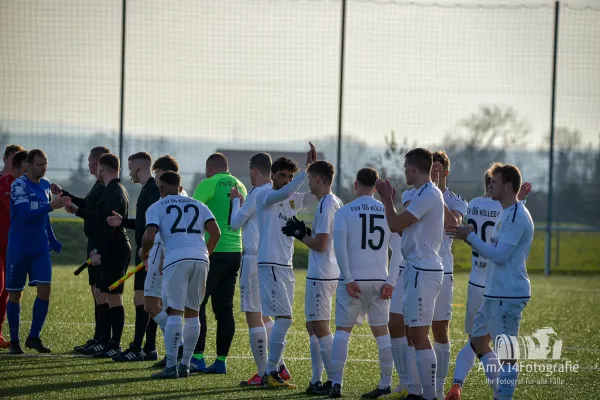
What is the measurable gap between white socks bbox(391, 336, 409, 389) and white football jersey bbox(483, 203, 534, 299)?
1421mm

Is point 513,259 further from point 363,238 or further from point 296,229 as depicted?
point 296,229

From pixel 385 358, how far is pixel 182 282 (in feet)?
6.71

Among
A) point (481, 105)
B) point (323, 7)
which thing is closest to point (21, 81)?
point (323, 7)

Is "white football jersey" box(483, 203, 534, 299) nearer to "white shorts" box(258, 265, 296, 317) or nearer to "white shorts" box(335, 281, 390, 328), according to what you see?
"white shorts" box(335, 281, 390, 328)

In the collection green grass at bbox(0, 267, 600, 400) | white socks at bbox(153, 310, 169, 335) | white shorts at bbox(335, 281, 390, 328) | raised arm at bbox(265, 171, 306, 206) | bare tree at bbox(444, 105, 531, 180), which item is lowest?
green grass at bbox(0, 267, 600, 400)

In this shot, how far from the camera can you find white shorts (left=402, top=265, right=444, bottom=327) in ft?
26.7

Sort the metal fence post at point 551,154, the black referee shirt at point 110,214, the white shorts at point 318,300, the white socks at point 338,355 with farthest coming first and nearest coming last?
the metal fence post at point 551,154 → the black referee shirt at point 110,214 → the white shorts at point 318,300 → the white socks at point 338,355

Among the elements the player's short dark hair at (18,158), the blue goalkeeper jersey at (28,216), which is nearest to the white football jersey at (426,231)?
the blue goalkeeper jersey at (28,216)

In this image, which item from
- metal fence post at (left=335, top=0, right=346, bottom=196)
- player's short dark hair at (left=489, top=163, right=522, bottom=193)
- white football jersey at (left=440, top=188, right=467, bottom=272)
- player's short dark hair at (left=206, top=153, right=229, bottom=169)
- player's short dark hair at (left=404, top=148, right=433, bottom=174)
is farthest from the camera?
metal fence post at (left=335, top=0, right=346, bottom=196)

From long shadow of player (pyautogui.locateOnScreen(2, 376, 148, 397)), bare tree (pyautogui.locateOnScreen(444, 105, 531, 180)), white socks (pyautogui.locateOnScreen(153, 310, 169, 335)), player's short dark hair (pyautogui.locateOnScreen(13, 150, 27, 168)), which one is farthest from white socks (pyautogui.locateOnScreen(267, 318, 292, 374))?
bare tree (pyautogui.locateOnScreen(444, 105, 531, 180))

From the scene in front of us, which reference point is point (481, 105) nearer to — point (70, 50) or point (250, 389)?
point (70, 50)

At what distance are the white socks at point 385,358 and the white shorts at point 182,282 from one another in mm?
1816

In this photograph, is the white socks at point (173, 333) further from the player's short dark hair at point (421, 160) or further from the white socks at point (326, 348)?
the player's short dark hair at point (421, 160)

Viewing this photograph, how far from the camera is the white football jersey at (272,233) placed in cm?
935
